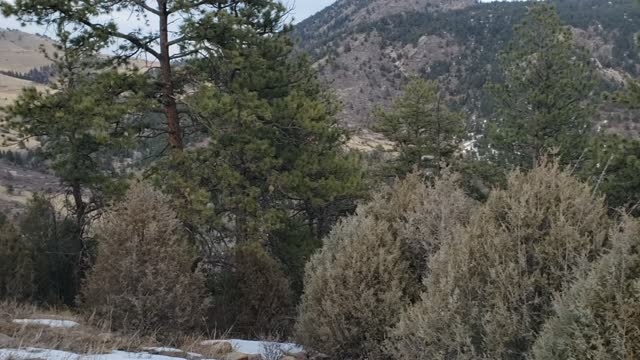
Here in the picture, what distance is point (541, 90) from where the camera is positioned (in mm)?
20578

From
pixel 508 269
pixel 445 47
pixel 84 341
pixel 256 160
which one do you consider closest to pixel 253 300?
pixel 256 160

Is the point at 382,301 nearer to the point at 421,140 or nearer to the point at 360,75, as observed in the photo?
the point at 421,140

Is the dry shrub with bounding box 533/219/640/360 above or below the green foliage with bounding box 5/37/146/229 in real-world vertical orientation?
below

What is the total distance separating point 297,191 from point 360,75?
336 feet

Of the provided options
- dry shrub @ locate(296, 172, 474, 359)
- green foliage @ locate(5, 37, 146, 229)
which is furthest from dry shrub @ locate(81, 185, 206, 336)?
green foliage @ locate(5, 37, 146, 229)

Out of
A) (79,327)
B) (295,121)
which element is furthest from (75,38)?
(79,327)

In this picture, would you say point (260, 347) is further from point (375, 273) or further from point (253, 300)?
point (253, 300)

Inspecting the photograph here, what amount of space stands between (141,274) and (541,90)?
17138 millimetres

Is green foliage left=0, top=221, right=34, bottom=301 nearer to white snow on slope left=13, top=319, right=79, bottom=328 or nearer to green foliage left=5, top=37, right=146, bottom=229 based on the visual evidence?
green foliage left=5, top=37, right=146, bottom=229

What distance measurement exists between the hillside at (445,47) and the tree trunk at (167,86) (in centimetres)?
7782

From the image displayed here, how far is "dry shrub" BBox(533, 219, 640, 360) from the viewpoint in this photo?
3783 mm

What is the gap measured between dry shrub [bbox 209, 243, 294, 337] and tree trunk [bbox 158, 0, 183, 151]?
2.85 metres

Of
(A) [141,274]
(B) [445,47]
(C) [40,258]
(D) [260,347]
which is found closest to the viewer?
(D) [260,347]

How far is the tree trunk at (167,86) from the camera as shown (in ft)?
38.3
